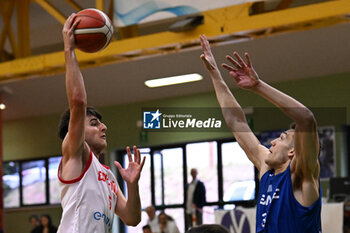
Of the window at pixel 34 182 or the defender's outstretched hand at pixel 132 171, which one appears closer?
the defender's outstretched hand at pixel 132 171

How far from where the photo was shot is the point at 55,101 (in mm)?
16344

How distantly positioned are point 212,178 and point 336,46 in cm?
538

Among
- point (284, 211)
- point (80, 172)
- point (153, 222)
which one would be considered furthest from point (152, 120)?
point (153, 222)

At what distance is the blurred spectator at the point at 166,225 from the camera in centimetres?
1342

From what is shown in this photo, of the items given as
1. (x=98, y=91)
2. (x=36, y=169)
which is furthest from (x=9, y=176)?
(x=98, y=91)

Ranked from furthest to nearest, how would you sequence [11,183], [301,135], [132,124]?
[11,183]
[132,124]
[301,135]

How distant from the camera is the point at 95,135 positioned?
175 inches

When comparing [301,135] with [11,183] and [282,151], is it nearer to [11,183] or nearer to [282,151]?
[282,151]

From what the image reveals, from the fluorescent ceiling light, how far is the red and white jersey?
32.2ft

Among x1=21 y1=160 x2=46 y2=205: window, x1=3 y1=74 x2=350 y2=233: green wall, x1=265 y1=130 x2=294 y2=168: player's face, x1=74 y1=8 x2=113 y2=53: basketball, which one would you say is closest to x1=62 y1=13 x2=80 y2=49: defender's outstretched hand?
x1=74 y1=8 x2=113 y2=53: basketball

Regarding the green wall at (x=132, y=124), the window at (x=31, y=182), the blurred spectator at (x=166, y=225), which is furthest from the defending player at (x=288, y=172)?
the window at (x=31, y=182)

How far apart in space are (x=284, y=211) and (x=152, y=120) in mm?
1214

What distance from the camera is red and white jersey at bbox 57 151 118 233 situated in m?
4.11

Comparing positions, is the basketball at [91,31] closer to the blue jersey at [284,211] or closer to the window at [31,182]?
the blue jersey at [284,211]
